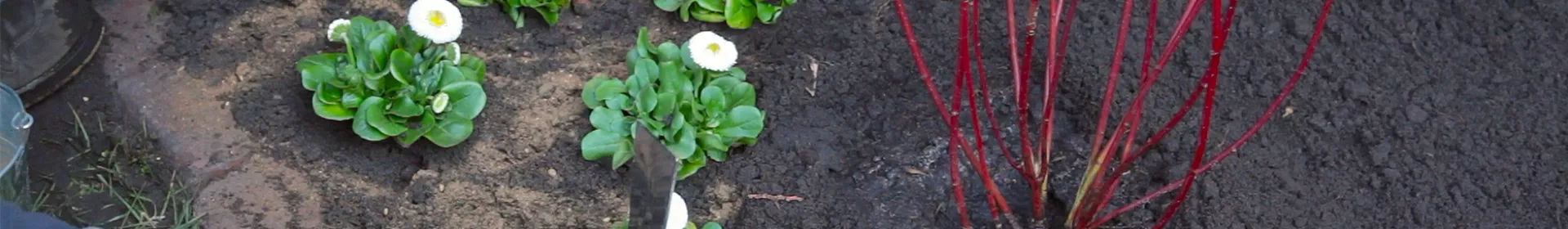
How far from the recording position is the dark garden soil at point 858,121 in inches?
88.0

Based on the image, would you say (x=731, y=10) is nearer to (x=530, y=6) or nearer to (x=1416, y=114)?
(x=530, y=6)

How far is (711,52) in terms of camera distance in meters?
2.40

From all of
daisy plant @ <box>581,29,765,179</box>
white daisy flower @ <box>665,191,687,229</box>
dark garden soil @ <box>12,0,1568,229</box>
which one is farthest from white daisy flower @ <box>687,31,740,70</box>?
white daisy flower @ <box>665,191,687,229</box>

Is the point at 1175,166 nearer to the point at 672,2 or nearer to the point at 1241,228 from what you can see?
the point at 1241,228

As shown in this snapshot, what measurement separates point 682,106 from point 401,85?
1.58 feet

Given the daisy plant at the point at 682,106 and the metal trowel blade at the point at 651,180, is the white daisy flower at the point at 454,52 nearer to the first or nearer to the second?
the daisy plant at the point at 682,106

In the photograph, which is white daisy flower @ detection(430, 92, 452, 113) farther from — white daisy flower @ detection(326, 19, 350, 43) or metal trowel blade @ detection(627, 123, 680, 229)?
metal trowel blade @ detection(627, 123, 680, 229)

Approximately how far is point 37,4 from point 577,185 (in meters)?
1.01

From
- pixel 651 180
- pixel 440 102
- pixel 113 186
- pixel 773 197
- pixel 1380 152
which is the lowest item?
pixel 113 186

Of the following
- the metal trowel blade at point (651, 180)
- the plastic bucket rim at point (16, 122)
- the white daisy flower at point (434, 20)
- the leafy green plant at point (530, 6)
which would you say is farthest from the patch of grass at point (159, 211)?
the metal trowel blade at point (651, 180)

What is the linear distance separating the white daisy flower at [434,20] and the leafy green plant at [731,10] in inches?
17.9

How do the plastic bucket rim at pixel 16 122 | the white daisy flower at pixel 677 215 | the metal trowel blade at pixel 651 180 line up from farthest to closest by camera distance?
1. the white daisy flower at pixel 677 215
2. the plastic bucket rim at pixel 16 122
3. the metal trowel blade at pixel 651 180

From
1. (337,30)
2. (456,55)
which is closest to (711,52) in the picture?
(456,55)

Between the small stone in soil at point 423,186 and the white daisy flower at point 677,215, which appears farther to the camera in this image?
the small stone in soil at point 423,186
